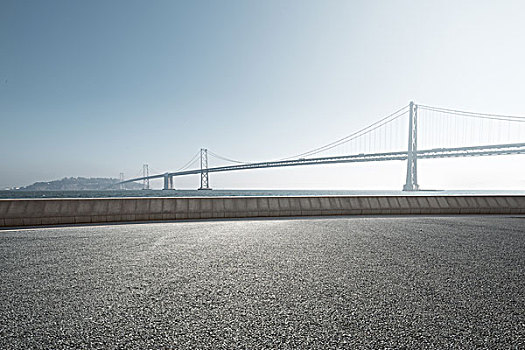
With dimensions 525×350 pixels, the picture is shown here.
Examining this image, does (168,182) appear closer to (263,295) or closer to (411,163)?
(411,163)

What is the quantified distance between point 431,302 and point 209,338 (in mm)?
1366

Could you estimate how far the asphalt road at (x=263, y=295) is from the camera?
159cm

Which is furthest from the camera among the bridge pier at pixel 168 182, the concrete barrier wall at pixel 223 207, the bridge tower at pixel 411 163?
the bridge pier at pixel 168 182

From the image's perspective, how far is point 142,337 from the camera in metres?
1.59

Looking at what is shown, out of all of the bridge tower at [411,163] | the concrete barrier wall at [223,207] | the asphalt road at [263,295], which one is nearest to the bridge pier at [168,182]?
the bridge tower at [411,163]

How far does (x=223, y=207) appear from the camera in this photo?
7.86m

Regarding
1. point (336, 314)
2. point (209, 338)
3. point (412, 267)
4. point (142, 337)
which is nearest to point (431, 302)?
point (336, 314)

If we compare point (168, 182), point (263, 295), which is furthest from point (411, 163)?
point (263, 295)

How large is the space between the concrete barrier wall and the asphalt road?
274 cm

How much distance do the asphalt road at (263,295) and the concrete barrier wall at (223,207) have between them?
2740mm

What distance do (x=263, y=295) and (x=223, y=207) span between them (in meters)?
5.74

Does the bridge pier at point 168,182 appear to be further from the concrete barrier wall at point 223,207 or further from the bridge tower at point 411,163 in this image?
the concrete barrier wall at point 223,207

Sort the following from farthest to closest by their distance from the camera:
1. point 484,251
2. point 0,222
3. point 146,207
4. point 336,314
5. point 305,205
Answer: point 305,205
point 146,207
point 0,222
point 484,251
point 336,314

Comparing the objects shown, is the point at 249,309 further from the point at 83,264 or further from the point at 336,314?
the point at 83,264
